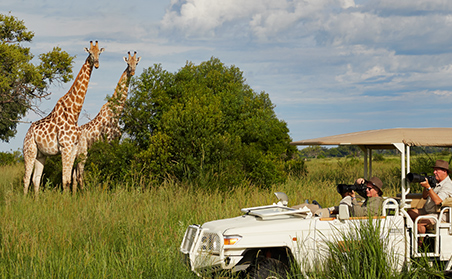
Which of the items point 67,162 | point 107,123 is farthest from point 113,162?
point 107,123

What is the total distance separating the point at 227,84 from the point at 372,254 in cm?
1182

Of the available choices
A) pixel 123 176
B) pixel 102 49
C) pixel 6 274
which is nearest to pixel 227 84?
pixel 102 49

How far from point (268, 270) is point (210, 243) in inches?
29.3

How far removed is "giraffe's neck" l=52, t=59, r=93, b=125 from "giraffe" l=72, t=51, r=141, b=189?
59cm

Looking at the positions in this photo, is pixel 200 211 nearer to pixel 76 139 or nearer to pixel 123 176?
pixel 123 176

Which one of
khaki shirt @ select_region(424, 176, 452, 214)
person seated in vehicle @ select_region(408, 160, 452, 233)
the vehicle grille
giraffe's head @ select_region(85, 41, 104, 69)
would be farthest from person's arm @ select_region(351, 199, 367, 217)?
giraffe's head @ select_region(85, 41, 104, 69)

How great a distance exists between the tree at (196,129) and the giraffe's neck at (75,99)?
1.73 meters

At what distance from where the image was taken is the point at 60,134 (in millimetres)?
14219

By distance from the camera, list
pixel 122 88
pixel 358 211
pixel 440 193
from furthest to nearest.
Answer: pixel 122 88
pixel 440 193
pixel 358 211

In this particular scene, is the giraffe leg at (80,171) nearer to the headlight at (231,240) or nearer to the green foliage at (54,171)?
the green foliage at (54,171)

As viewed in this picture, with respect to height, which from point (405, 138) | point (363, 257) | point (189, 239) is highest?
point (405, 138)

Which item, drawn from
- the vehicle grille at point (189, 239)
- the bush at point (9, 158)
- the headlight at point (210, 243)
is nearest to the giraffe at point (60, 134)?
the vehicle grille at point (189, 239)

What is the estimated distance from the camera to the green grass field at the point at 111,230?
604cm

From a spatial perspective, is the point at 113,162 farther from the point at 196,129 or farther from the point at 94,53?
the point at 94,53
